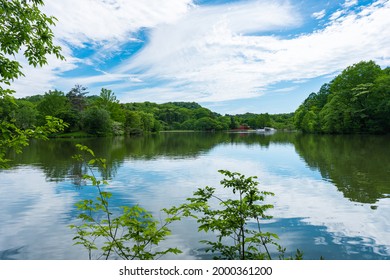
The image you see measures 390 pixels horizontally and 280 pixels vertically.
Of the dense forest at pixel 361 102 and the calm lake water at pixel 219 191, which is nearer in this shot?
the calm lake water at pixel 219 191

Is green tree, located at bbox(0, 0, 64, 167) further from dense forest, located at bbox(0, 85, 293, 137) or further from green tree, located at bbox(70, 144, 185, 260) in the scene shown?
dense forest, located at bbox(0, 85, 293, 137)

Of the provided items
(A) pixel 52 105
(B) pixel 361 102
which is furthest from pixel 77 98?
(B) pixel 361 102

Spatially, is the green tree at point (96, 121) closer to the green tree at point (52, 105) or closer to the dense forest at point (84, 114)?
the dense forest at point (84, 114)

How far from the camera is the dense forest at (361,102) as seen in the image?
47.7 m

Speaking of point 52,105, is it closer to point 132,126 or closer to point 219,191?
point 132,126

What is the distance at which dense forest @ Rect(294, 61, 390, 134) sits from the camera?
47.7 m

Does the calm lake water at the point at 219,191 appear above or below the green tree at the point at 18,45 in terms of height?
below

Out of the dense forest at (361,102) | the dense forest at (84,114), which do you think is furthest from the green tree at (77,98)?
the dense forest at (361,102)

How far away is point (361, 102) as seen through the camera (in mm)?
51531

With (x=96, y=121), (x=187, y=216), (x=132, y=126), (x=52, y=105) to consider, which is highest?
(x=52, y=105)

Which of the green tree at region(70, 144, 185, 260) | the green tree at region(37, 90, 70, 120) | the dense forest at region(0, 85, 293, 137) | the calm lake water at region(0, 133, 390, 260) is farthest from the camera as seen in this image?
the green tree at region(37, 90, 70, 120)

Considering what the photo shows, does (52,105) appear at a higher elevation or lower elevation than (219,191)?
higher

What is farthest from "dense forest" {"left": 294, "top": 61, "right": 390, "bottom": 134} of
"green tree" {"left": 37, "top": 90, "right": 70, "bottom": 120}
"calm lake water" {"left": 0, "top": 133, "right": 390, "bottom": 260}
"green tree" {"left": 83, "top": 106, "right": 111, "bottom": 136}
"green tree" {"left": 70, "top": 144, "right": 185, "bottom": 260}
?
"green tree" {"left": 37, "top": 90, "right": 70, "bottom": 120}

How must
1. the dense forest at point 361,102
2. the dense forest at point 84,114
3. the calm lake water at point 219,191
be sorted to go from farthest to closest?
the dense forest at point 84,114, the dense forest at point 361,102, the calm lake water at point 219,191
